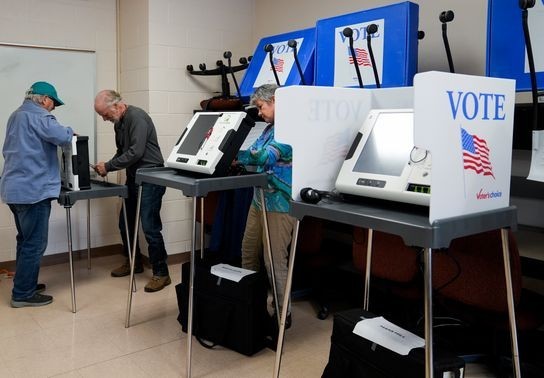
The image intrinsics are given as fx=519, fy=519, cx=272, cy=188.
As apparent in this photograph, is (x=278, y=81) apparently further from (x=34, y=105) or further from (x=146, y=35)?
(x=34, y=105)

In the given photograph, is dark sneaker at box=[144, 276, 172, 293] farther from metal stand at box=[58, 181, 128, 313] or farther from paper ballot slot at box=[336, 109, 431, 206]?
paper ballot slot at box=[336, 109, 431, 206]

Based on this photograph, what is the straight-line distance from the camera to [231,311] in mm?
2594

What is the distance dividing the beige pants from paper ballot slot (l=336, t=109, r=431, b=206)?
3.15ft

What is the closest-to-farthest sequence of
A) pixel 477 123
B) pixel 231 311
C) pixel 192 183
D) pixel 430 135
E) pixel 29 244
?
pixel 430 135
pixel 477 123
pixel 192 183
pixel 231 311
pixel 29 244

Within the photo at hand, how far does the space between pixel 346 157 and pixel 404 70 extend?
3.03ft

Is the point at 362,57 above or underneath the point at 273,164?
above

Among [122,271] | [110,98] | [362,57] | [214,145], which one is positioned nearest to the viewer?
[214,145]

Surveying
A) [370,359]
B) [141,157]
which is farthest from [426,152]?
[141,157]

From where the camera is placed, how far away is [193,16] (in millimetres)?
4211

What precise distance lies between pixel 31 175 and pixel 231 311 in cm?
155

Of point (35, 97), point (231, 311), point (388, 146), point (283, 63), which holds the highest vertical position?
point (283, 63)

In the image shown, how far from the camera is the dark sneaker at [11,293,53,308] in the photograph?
327 centimetres

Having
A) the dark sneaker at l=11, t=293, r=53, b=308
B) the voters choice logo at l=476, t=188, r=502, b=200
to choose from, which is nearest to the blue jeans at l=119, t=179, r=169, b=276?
the dark sneaker at l=11, t=293, r=53, b=308

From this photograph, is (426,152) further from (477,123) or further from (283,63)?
(283,63)
